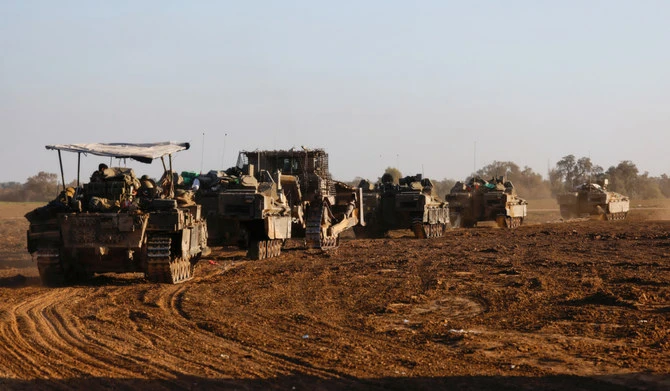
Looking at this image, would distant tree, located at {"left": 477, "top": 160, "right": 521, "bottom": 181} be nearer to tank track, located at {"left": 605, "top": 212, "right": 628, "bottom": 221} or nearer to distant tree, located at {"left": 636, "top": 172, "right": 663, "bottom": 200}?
distant tree, located at {"left": 636, "top": 172, "right": 663, "bottom": 200}

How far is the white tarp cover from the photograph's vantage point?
17.5m

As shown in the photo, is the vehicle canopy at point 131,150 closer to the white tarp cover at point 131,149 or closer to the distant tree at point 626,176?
the white tarp cover at point 131,149

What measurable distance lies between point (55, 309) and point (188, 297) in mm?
2239

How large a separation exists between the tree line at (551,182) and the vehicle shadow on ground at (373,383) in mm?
76104

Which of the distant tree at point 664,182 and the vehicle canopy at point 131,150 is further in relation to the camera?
the distant tree at point 664,182

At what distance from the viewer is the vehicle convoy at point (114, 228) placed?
17.0 metres

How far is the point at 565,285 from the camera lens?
55.7ft

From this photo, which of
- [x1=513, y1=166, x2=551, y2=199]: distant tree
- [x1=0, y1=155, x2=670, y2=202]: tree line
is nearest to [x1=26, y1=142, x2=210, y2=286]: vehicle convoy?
[x1=0, y1=155, x2=670, y2=202]: tree line

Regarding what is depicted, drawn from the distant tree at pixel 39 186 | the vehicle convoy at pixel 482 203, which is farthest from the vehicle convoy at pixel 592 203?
the distant tree at pixel 39 186

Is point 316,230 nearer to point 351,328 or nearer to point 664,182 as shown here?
point 351,328

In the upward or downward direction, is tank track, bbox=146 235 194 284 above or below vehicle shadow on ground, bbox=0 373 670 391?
above

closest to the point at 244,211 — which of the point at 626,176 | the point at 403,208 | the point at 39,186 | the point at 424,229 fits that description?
the point at 403,208

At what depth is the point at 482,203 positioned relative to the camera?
134 ft

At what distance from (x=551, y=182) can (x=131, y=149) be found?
11352 centimetres
